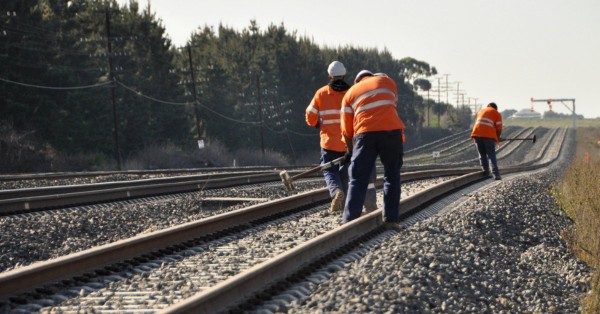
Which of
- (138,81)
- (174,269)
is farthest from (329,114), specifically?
(138,81)

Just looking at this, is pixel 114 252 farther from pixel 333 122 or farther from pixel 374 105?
pixel 333 122

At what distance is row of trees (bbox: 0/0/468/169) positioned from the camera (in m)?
38.8

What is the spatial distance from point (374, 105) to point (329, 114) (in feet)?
6.01

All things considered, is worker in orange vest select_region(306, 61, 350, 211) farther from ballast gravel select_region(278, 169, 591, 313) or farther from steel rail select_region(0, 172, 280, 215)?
steel rail select_region(0, 172, 280, 215)

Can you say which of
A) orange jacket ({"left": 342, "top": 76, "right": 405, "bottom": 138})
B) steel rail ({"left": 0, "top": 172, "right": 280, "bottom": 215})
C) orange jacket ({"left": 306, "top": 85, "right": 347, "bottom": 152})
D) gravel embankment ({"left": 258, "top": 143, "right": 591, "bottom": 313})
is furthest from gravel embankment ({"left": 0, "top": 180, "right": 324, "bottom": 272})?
gravel embankment ({"left": 258, "top": 143, "right": 591, "bottom": 313})

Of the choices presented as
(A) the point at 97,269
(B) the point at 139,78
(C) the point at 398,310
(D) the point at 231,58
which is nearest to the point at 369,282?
(C) the point at 398,310

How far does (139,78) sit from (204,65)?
1277cm

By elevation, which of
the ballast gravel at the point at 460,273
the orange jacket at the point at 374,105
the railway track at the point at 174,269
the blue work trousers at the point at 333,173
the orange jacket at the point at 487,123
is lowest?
the ballast gravel at the point at 460,273

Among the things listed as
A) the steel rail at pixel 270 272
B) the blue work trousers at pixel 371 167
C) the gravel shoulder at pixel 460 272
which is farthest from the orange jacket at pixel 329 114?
the steel rail at pixel 270 272

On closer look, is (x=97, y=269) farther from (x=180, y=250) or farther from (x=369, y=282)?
(x=369, y=282)

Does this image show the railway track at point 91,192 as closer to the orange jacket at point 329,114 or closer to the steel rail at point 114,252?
the steel rail at point 114,252

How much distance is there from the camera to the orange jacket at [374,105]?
8562mm

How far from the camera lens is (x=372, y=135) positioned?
8.62m

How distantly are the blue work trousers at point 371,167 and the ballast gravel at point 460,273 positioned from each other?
34 cm
